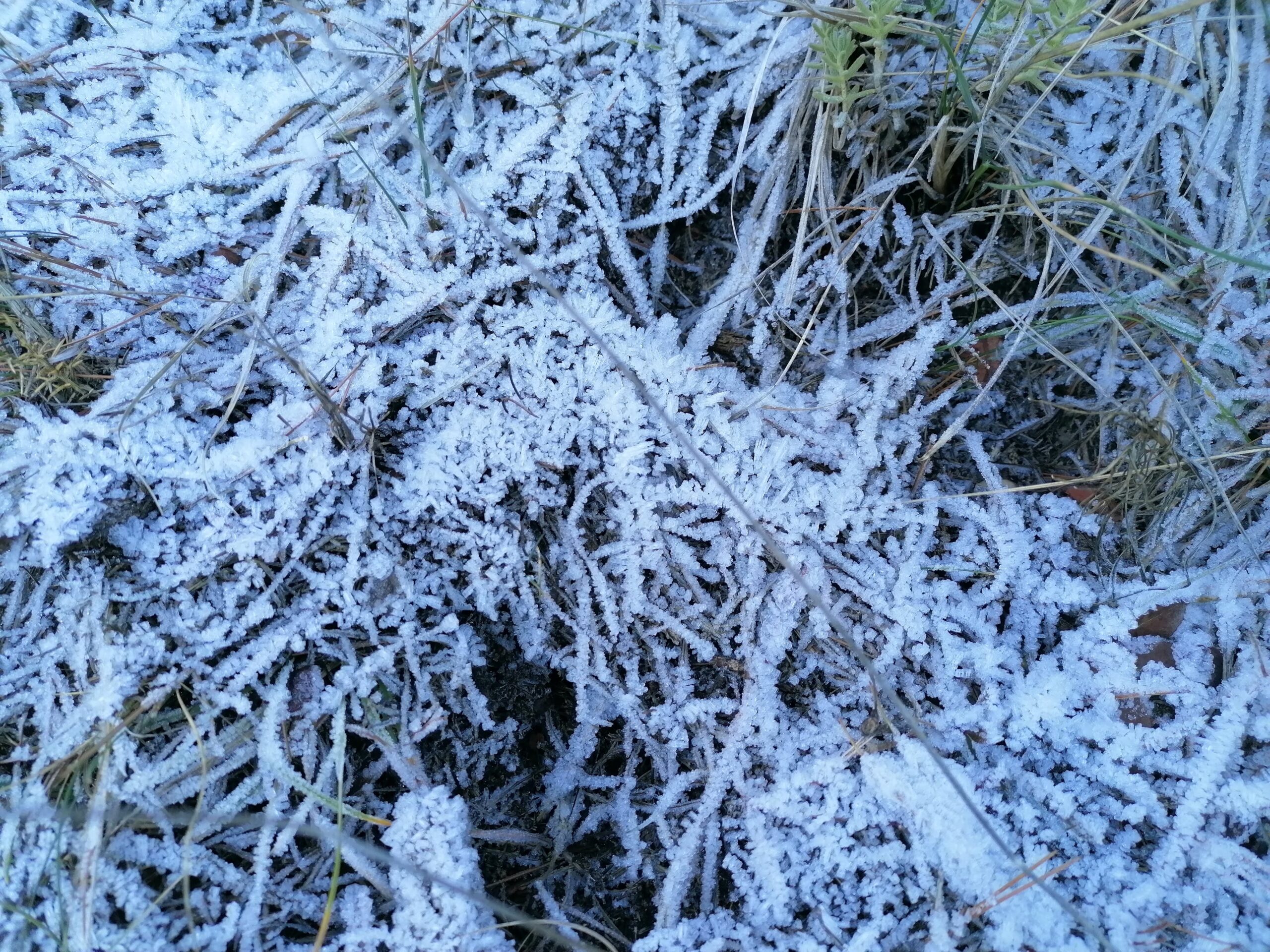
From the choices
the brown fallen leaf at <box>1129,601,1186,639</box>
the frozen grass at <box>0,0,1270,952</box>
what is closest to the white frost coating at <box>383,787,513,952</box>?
the frozen grass at <box>0,0,1270,952</box>

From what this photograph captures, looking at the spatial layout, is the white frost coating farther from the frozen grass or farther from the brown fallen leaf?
the brown fallen leaf

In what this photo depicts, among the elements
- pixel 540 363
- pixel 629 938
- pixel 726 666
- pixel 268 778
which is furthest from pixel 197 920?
pixel 540 363

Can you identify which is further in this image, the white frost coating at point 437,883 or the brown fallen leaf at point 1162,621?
the brown fallen leaf at point 1162,621

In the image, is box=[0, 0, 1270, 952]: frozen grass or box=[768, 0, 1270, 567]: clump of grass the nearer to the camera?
box=[0, 0, 1270, 952]: frozen grass

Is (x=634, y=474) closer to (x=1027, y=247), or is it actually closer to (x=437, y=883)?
(x=437, y=883)

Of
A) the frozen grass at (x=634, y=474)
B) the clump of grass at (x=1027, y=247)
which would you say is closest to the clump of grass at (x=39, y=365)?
the frozen grass at (x=634, y=474)

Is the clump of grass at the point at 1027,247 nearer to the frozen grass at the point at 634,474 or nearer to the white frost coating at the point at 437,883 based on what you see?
the frozen grass at the point at 634,474

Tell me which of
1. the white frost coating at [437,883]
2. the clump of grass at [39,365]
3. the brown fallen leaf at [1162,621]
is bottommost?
the white frost coating at [437,883]

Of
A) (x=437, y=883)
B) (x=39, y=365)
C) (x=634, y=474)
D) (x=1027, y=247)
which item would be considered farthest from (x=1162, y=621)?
(x=39, y=365)
